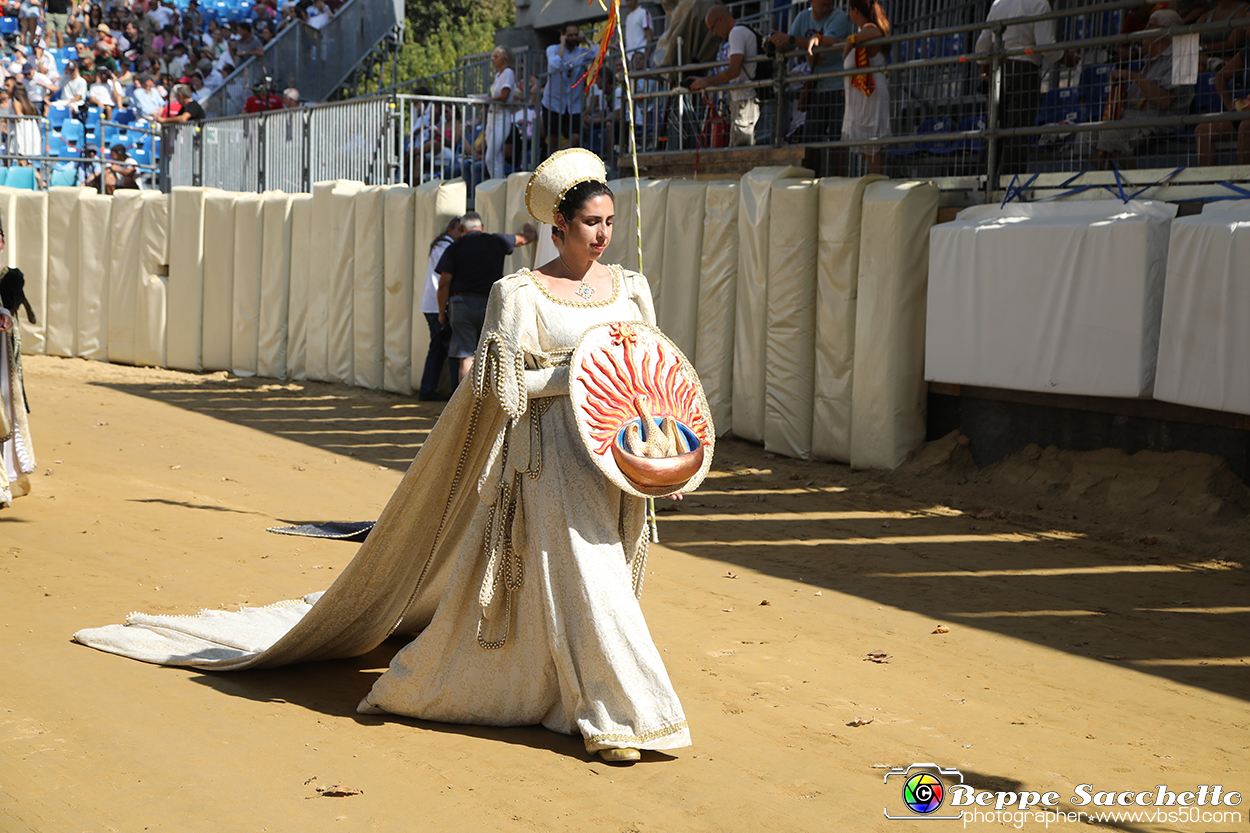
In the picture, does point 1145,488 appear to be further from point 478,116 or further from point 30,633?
point 478,116

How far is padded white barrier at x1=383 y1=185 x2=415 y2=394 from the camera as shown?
15.3 meters

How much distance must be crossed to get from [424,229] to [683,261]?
409 cm

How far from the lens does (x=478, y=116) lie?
659 inches

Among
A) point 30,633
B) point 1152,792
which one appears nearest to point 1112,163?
point 1152,792

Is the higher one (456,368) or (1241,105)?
(1241,105)

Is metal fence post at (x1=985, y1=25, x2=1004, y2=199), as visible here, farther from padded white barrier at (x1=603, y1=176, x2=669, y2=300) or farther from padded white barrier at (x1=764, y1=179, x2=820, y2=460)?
padded white barrier at (x1=603, y1=176, x2=669, y2=300)

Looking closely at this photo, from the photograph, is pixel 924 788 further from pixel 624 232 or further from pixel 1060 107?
pixel 624 232

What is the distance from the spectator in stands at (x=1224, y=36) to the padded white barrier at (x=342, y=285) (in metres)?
10.5

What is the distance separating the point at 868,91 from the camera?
11250 millimetres

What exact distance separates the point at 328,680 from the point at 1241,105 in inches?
280

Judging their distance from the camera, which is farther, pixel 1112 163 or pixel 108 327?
pixel 108 327

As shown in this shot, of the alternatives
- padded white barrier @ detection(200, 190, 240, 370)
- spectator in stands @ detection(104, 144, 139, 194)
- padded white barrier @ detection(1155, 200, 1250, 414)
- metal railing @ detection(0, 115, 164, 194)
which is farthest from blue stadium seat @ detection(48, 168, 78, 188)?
padded white barrier @ detection(1155, 200, 1250, 414)

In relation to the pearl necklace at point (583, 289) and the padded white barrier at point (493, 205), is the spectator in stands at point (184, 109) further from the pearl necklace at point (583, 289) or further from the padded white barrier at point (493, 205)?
the pearl necklace at point (583, 289)

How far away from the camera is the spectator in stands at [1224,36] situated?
8.49m
